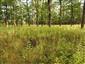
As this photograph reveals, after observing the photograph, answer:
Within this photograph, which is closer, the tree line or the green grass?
the green grass

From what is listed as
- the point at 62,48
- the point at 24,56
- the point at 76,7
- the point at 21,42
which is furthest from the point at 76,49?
the point at 76,7

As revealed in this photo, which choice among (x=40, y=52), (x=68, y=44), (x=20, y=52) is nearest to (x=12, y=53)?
(x=20, y=52)

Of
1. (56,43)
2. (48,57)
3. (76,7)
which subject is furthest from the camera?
(76,7)

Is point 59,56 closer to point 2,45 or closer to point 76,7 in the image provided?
point 2,45

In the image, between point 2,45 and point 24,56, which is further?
point 2,45

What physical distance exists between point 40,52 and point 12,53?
105 centimetres

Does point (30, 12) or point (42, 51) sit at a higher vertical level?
point (30, 12)

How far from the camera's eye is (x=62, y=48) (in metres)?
7.82

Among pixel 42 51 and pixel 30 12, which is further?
pixel 30 12

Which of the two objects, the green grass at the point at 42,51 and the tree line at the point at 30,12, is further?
the tree line at the point at 30,12

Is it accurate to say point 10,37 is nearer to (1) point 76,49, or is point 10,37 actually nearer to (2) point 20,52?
(2) point 20,52

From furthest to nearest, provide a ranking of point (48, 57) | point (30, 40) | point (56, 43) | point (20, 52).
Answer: point (30, 40), point (56, 43), point (20, 52), point (48, 57)

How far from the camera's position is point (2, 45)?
8547 mm

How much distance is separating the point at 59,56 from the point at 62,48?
1.75 feet
